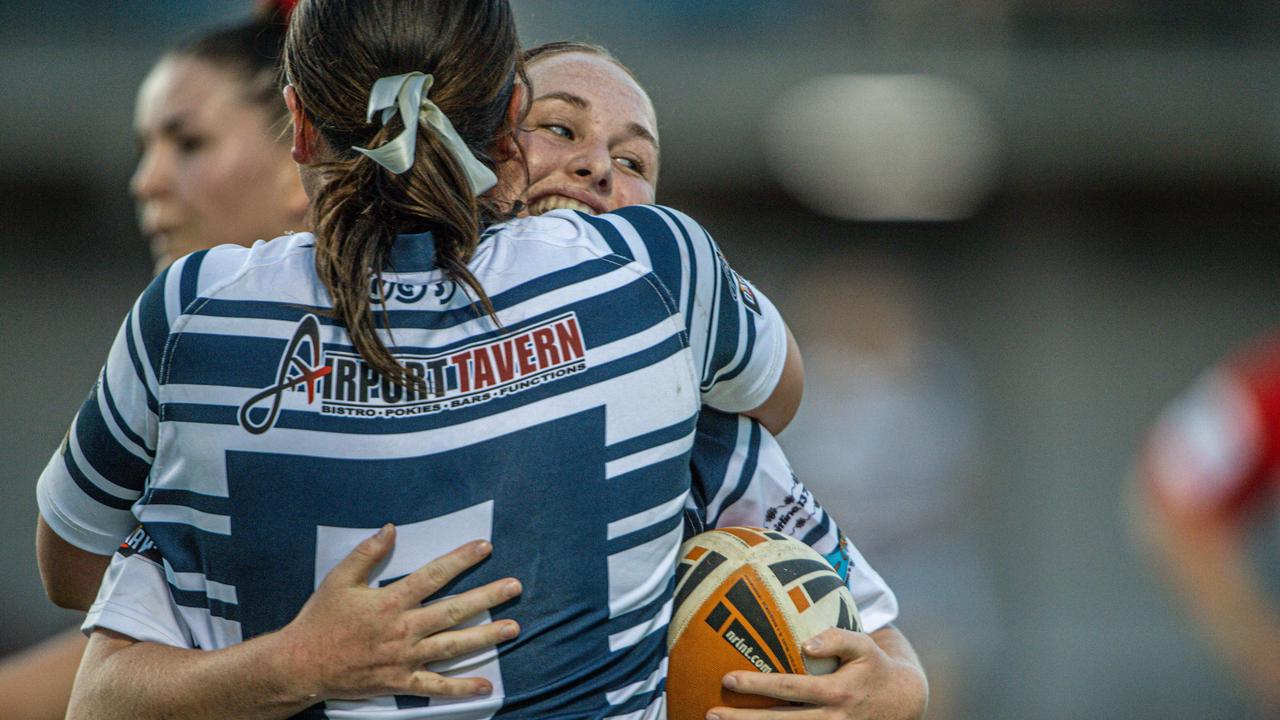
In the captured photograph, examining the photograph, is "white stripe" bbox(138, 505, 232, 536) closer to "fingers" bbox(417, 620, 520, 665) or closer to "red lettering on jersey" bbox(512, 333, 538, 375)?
"fingers" bbox(417, 620, 520, 665)

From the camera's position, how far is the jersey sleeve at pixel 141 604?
1990 millimetres

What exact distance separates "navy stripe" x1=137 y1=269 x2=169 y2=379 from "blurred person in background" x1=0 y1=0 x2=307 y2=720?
1.48 m

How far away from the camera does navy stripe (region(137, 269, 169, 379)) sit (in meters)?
1.89

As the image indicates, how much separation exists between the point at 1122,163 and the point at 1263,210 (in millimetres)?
1590

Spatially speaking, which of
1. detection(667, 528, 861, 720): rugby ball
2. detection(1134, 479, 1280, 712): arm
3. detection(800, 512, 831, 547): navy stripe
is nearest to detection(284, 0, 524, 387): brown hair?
detection(667, 528, 861, 720): rugby ball

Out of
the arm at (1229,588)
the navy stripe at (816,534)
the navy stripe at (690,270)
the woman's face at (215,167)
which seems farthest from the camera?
the arm at (1229,588)

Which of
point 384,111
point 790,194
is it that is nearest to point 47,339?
point 790,194

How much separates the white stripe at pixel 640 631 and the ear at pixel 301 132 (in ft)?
2.66

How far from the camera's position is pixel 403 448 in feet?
6.08

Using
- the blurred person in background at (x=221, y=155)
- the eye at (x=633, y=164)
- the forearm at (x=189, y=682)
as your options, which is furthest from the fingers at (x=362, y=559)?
the blurred person in background at (x=221, y=155)

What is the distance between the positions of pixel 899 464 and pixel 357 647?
23.3 ft

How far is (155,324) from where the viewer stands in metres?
1.90

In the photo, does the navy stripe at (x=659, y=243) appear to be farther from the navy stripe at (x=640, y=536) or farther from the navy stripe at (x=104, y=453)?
the navy stripe at (x=104, y=453)

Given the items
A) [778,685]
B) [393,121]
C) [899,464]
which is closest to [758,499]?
[778,685]
